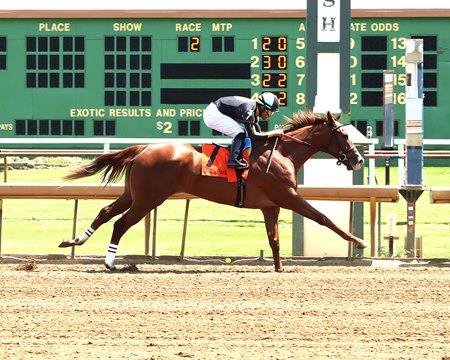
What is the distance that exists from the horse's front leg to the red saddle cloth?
0.47 m

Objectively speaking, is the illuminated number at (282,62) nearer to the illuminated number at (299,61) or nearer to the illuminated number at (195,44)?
the illuminated number at (299,61)

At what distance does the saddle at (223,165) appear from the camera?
1049 cm

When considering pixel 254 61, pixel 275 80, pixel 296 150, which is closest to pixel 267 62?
pixel 254 61

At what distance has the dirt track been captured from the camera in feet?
21.5

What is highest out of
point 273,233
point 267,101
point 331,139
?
point 267,101

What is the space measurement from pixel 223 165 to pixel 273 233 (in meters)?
0.75

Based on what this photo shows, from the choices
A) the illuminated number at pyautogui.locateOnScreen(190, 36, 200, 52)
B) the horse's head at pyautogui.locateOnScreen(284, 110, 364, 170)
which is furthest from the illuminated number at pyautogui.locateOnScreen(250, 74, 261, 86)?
the horse's head at pyautogui.locateOnScreen(284, 110, 364, 170)

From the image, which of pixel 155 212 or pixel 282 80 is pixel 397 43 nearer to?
pixel 282 80

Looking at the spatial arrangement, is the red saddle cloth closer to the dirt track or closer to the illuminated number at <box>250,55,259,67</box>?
the dirt track

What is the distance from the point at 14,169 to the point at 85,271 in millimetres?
12929

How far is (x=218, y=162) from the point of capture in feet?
34.5

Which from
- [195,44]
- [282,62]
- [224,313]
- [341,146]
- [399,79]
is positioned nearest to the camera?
[224,313]

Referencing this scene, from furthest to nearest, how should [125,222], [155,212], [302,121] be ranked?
[155,212]
[302,121]
[125,222]

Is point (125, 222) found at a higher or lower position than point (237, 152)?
lower
